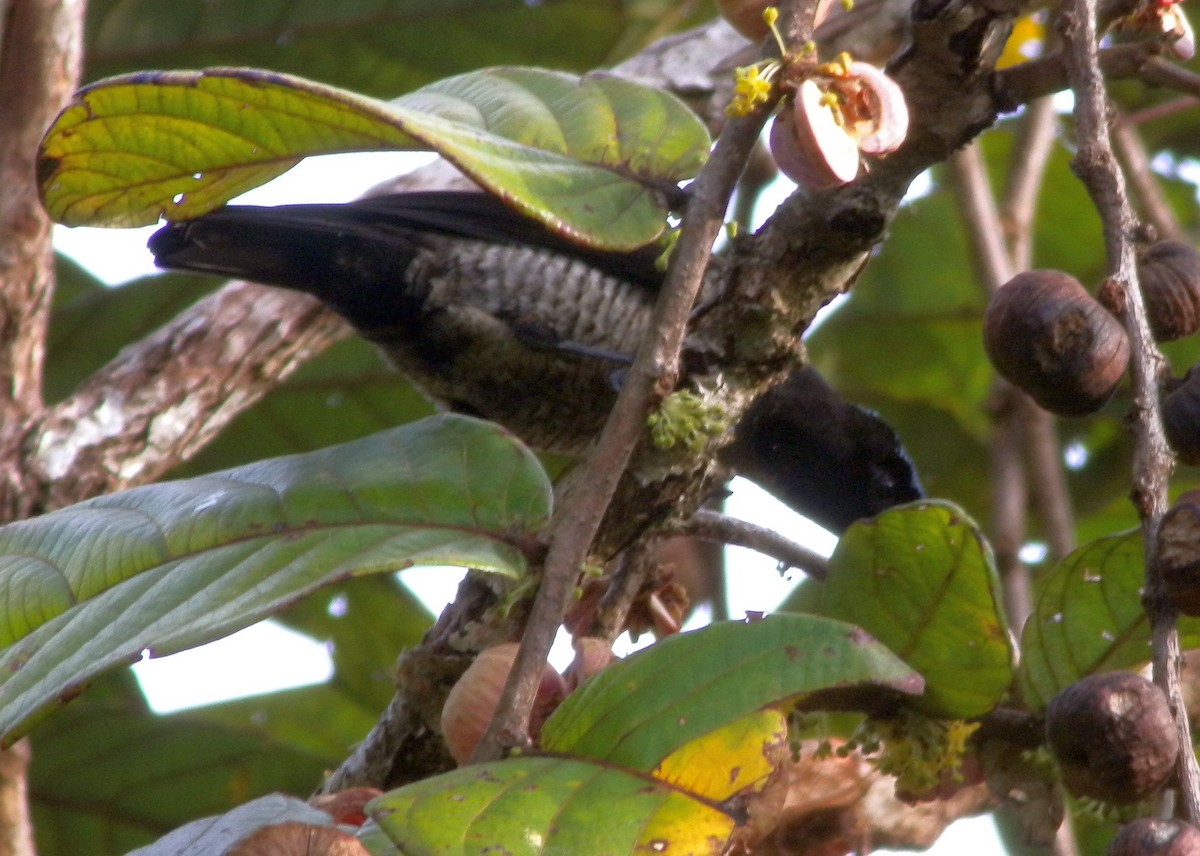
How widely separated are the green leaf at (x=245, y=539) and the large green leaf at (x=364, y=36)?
9.47 ft

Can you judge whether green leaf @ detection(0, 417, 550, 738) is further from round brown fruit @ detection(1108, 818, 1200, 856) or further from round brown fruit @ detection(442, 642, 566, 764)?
round brown fruit @ detection(1108, 818, 1200, 856)

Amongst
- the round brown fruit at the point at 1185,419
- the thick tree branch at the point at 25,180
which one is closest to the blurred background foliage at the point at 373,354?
the thick tree branch at the point at 25,180

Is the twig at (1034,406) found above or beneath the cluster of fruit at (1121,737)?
above

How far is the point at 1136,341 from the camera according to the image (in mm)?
1000

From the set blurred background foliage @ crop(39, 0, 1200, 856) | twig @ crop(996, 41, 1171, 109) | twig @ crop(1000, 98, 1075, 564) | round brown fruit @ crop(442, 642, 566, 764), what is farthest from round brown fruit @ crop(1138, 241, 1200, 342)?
blurred background foliage @ crop(39, 0, 1200, 856)

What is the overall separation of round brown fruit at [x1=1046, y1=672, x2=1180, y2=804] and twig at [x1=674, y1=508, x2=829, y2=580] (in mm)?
588

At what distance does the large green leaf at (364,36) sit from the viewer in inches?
151

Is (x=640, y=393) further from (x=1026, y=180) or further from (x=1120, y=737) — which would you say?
(x=1026, y=180)

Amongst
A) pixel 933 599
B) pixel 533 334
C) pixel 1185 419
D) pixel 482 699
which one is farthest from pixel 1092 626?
pixel 533 334

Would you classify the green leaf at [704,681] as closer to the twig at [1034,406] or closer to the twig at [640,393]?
the twig at [640,393]

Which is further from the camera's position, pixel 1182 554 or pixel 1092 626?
pixel 1092 626

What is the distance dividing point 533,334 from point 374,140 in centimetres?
139

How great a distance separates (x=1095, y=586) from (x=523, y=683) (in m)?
0.54

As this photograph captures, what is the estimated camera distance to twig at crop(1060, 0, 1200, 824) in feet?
2.92
